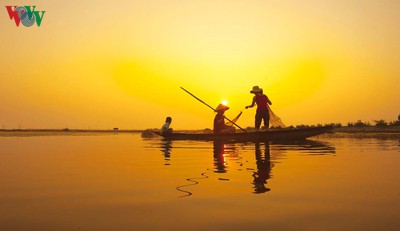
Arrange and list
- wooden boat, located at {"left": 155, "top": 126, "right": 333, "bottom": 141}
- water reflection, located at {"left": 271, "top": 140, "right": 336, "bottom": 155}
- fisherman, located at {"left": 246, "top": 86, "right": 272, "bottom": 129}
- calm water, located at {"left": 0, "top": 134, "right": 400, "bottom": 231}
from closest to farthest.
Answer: calm water, located at {"left": 0, "top": 134, "right": 400, "bottom": 231}, water reflection, located at {"left": 271, "top": 140, "right": 336, "bottom": 155}, wooden boat, located at {"left": 155, "top": 126, "right": 333, "bottom": 141}, fisherman, located at {"left": 246, "top": 86, "right": 272, "bottom": 129}

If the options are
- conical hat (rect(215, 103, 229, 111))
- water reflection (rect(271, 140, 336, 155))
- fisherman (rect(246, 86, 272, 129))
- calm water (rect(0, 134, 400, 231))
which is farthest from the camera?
fisherman (rect(246, 86, 272, 129))

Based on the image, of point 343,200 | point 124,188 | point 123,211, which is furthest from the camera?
point 124,188

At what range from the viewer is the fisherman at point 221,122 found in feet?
76.5

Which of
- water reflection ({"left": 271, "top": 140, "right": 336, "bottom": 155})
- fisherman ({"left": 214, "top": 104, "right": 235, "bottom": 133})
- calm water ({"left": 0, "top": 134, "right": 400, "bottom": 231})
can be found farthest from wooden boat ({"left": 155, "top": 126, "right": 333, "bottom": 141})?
calm water ({"left": 0, "top": 134, "right": 400, "bottom": 231})

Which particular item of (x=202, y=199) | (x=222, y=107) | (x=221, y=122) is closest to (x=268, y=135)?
(x=221, y=122)

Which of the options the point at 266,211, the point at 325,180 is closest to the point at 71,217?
the point at 266,211

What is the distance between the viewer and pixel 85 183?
23.2 ft

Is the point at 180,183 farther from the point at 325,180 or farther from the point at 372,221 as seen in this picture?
the point at 372,221

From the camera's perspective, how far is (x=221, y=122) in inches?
927

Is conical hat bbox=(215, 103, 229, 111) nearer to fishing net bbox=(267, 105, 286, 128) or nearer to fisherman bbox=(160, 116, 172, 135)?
fishing net bbox=(267, 105, 286, 128)

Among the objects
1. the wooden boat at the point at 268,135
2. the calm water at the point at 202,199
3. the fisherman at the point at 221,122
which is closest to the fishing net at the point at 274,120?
the wooden boat at the point at 268,135

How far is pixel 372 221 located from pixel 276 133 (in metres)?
18.9

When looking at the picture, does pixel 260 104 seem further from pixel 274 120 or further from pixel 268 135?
pixel 268 135

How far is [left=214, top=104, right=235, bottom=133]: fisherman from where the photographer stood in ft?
76.5
